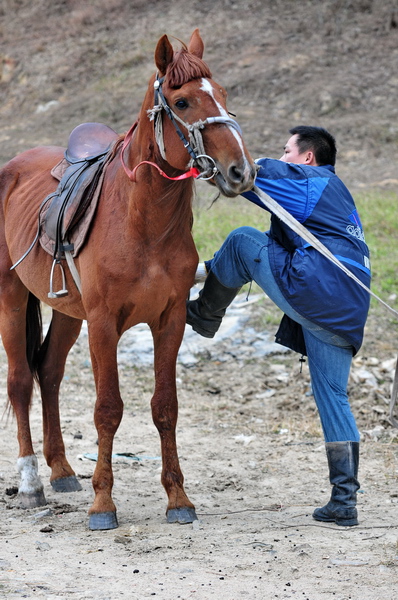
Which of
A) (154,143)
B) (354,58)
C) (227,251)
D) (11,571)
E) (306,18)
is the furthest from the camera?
(306,18)

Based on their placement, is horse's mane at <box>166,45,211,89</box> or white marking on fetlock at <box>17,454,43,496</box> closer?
horse's mane at <box>166,45,211,89</box>

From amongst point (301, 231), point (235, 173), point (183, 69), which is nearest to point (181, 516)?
point (301, 231)

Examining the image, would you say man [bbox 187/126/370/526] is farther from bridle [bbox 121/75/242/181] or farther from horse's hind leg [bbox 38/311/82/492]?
horse's hind leg [bbox 38/311/82/492]

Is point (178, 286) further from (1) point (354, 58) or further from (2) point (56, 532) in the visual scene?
(1) point (354, 58)

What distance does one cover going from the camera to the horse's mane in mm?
3654

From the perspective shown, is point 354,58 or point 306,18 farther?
point 306,18

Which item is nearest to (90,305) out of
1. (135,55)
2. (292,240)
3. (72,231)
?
(72,231)

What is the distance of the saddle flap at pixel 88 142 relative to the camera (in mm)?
4895

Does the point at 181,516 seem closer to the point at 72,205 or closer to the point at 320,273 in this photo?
the point at 320,273

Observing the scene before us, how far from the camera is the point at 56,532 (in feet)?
13.5

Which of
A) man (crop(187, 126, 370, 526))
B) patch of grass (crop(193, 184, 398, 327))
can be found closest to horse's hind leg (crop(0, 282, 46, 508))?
man (crop(187, 126, 370, 526))

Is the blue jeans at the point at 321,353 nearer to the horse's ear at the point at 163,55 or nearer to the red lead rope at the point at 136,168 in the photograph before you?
the red lead rope at the point at 136,168

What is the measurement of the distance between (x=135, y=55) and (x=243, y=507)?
15460mm

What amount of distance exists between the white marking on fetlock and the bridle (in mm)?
2112
